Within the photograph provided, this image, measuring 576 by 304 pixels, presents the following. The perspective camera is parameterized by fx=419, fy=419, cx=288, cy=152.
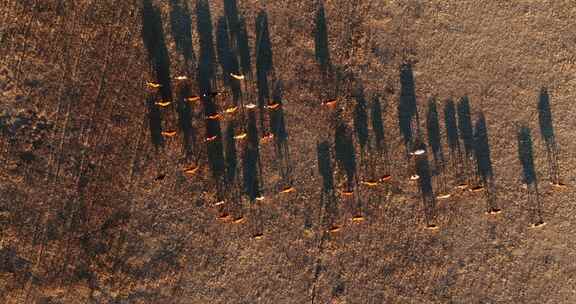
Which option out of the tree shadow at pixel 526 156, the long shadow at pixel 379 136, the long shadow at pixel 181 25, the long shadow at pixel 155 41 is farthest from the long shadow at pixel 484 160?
the long shadow at pixel 155 41

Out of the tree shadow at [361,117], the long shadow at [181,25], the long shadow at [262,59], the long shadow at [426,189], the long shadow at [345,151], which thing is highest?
the long shadow at [181,25]

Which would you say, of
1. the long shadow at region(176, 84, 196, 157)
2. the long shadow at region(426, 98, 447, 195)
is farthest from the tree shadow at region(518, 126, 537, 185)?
the long shadow at region(176, 84, 196, 157)

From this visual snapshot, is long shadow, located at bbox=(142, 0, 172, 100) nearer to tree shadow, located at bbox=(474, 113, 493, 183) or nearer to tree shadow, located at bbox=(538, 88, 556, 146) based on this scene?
tree shadow, located at bbox=(474, 113, 493, 183)

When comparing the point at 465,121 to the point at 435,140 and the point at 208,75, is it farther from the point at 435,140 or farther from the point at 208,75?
the point at 208,75

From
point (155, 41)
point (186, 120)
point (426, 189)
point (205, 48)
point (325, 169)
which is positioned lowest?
point (426, 189)

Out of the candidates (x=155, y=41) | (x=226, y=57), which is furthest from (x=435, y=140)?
(x=155, y=41)

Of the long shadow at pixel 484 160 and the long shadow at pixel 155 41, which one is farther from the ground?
the long shadow at pixel 155 41

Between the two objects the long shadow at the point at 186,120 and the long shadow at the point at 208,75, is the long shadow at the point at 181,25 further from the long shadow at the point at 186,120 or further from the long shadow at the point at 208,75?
the long shadow at the point at 186,120
